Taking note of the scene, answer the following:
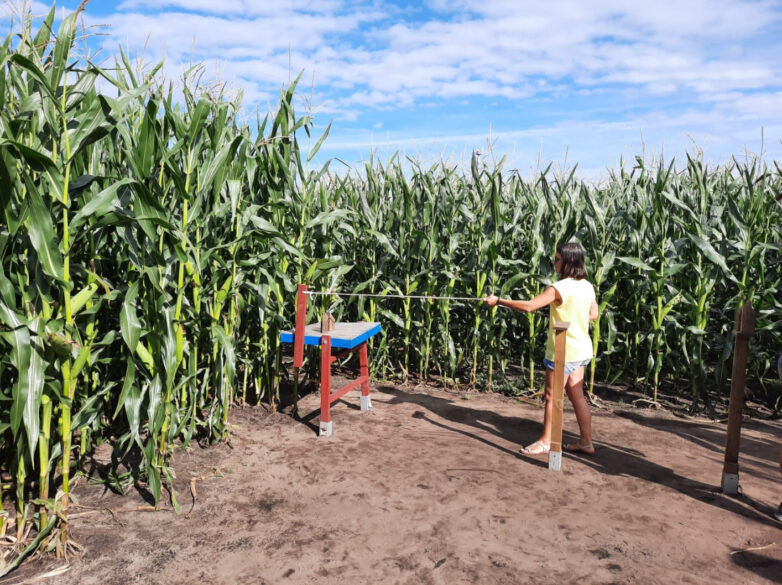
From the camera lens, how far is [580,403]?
4.44 meters

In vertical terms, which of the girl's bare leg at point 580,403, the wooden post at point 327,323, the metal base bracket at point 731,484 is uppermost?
the wooden post at point 327,323

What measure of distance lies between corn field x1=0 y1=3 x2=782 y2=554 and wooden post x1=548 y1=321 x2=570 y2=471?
1.89 meters

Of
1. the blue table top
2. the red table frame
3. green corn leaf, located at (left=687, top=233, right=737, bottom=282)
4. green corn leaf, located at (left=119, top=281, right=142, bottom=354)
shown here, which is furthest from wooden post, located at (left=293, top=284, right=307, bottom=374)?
green corn leaf, located at (left=687, top=233, right=737, bottom=282)

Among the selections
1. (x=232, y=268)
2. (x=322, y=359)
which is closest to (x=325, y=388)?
(x=322, y=359)

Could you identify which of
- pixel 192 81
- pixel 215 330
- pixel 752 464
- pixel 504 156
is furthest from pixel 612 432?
pixel 192 81

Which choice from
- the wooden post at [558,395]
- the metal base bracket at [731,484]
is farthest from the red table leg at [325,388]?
the metal base bracket at [731,484]

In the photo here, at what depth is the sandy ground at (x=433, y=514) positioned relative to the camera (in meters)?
2.88

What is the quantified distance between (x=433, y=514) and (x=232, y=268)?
219cm

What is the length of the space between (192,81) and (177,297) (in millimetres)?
1731

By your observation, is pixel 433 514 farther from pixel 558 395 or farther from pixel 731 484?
pixel 731 484

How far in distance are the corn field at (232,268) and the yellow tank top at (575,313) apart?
1523mm

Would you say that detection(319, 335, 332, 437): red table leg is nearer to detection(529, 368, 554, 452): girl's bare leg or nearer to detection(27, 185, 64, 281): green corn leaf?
detection(529, 368, 554, 452): girl's bare leg

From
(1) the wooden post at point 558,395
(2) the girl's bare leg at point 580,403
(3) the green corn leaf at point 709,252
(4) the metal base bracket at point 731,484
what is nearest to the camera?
(4) the metal base bracket at point 731,484

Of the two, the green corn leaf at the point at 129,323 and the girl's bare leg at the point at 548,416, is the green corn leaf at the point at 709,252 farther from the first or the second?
the green corn leaf at the point at 129,323
